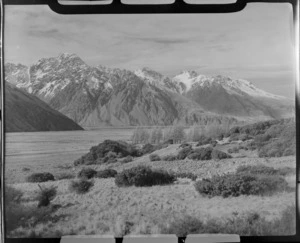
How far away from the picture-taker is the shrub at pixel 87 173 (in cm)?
308

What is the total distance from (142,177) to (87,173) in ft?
1.20

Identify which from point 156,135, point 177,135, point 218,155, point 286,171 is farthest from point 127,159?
point 286,171

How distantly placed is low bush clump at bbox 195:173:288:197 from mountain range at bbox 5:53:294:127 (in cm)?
40

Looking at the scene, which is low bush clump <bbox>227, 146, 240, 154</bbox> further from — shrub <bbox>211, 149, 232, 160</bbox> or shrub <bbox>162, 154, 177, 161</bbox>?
shrub <bbox>162, 154, 177, 161</bbox>

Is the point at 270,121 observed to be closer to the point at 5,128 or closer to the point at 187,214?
the point at 187,214

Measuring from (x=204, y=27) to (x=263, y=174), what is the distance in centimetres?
105

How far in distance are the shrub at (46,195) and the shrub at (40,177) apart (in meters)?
0.06

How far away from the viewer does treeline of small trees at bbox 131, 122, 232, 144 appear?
10.3ft

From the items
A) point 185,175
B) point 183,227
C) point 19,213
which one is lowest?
point 183,227

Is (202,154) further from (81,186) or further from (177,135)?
(81,186)

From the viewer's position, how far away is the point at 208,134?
3.15 meters

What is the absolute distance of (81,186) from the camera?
308 centimetres

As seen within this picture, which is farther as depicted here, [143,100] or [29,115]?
[143,100]

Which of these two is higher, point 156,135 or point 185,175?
point 156,135
